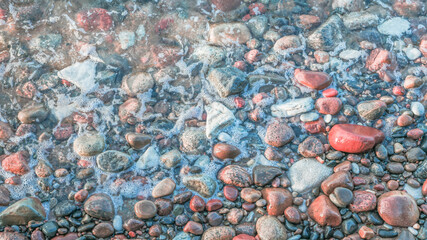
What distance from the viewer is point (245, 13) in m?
3.72

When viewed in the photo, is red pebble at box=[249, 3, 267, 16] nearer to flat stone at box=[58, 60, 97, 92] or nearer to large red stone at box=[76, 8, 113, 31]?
large red stone at box=[76, 8, 113, 31]

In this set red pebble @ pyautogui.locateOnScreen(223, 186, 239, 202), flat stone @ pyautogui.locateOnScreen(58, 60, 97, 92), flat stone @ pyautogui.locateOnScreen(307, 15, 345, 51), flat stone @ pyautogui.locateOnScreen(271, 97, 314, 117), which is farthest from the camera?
flat stone @ pyautogui.locateOnScreen(307, 15, 345, 51)

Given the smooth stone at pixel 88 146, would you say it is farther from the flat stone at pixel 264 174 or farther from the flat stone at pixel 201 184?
the flat stone at pixel 264 174

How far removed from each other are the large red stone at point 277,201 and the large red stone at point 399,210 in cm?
68

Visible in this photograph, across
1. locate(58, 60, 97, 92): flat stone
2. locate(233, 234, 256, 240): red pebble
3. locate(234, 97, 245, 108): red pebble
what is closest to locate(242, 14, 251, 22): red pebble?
locate(234, 97, 245, 108): red pebble

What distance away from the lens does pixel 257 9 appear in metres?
3.73

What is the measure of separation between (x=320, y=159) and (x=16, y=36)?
3.31 meters

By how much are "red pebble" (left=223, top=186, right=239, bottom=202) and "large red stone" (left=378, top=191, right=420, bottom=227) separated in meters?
1.08

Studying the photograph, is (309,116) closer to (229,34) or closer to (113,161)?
(229,34)

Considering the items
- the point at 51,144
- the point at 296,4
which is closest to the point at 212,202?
the point at 51,144

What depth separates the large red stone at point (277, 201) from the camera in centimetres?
259

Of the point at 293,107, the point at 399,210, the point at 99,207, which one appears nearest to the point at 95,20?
the point at 99,207

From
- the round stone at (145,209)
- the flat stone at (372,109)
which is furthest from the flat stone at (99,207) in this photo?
the flat stone at (372,109)

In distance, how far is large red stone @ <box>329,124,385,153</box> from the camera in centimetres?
273
